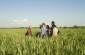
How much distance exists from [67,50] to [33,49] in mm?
847

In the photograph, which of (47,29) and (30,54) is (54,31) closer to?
(47,29)

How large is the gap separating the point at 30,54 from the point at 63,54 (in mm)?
757

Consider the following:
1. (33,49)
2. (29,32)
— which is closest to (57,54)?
(33,49)

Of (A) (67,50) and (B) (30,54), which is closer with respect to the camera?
(B) (30,54)

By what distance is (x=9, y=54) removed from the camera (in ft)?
17.4

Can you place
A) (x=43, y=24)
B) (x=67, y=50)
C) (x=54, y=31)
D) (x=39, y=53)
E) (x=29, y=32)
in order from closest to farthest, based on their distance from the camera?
(x=39, y=53) → (x=67, y=50) → (x=54, y=31) → (x=43, y=24) → (x=29, y=32)

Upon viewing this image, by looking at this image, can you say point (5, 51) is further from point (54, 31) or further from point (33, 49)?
point (54, 31)

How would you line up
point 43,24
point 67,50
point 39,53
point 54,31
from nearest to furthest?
point 39,53 < point 67,50 < point 54,31 < point 43,24

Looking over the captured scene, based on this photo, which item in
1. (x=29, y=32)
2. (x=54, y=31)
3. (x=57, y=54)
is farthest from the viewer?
(x=29, y=32)

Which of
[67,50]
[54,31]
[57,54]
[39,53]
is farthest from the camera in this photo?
[54,31]

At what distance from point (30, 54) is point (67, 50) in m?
0.93

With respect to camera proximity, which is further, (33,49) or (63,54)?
(33,49)

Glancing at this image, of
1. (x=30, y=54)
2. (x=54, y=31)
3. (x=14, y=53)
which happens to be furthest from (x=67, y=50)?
(x=54, y=31)

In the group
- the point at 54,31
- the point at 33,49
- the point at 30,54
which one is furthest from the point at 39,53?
the point at 54,31
